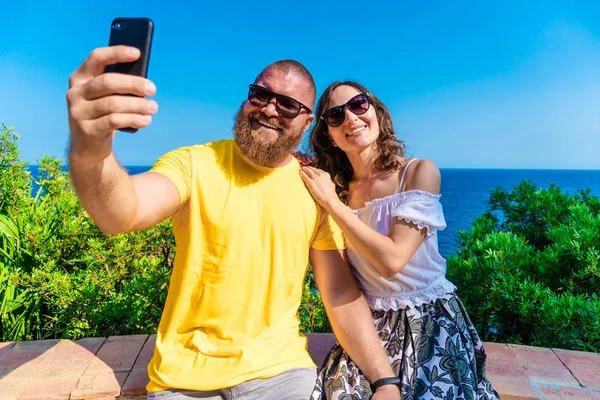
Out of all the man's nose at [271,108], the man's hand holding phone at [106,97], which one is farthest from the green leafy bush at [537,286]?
the man's hand holding phone at [106,97]

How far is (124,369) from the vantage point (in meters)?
2.64

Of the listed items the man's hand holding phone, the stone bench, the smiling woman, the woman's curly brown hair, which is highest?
the man's hand holding phone

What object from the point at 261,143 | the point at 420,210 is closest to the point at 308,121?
the point at 261,143

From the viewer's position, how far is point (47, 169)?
4871mm

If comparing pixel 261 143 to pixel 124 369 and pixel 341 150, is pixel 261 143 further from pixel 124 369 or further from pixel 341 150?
pixel 124 369

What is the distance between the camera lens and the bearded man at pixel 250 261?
75.1 inches

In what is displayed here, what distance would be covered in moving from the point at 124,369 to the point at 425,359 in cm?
171

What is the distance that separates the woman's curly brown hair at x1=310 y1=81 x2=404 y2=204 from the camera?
250 centimetres

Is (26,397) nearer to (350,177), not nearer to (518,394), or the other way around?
(350,177)

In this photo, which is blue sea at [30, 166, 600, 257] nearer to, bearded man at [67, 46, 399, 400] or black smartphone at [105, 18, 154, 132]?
bearded man at [67, 46, 399, 400]

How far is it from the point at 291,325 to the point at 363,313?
36 centimetres

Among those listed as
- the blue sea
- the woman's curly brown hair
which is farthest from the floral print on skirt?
the blue sea

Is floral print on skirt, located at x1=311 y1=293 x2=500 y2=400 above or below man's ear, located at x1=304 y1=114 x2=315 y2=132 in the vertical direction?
below

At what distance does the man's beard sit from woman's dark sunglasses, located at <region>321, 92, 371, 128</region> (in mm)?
353
